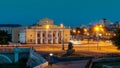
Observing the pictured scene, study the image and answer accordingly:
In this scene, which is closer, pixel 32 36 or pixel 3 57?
pixel 3 57

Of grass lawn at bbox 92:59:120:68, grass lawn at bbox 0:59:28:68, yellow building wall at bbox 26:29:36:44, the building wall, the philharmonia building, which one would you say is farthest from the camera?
the building wall

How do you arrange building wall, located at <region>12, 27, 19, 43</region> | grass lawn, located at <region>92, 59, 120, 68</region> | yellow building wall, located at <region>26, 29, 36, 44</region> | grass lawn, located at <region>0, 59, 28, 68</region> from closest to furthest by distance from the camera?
grass lawn, located at <region>92, 59, 120, 68</region>
grass lawn, located at <region>0, 59, 28, 68</region>
yellow building wall, located at <region>26, 29, 36, 44</region>
building wall, located at <region>12, 27, 19, 43</region>

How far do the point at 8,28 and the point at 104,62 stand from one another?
18635 cm

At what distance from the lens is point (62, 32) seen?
138 m

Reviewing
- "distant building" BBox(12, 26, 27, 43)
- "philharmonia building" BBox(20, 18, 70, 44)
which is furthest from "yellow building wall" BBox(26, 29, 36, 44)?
"distant building" BBox(12, 26, 27, 43)

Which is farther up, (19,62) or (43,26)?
(43,26)

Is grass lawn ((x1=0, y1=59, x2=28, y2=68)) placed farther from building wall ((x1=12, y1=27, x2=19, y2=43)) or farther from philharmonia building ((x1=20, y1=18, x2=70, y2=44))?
building wall ((x1=12, y1=27, x2=19, y2=43))

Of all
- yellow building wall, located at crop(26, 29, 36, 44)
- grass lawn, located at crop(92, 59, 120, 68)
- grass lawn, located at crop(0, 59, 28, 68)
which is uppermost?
yellow building wall, located at crop(26, 29, 36, 44)

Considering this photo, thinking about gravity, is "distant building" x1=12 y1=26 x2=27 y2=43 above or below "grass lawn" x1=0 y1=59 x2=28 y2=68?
above

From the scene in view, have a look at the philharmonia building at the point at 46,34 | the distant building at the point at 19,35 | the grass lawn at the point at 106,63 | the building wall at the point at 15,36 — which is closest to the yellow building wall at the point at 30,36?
the philharmonia building at the point at 46,34

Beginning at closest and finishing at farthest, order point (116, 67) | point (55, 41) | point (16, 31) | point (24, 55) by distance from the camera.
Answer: point (116, 67)
point (24, 55)
point (55, 41)
point (16, 31)

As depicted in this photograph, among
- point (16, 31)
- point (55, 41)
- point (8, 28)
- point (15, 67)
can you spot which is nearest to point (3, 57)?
point (15, 67)

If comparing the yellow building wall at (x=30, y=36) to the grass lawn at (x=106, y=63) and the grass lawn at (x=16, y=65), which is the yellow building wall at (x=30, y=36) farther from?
the grass lawn at (x=106, y=63)

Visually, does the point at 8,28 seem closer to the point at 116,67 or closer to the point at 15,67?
the point at 15,67
